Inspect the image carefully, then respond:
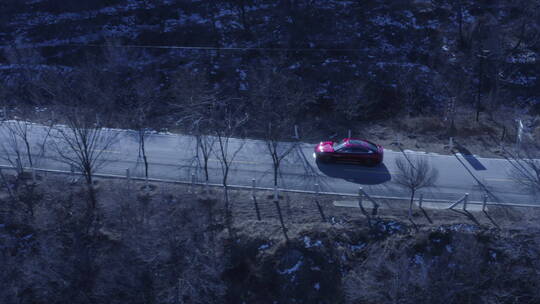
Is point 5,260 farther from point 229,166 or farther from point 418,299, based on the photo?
point 418,299

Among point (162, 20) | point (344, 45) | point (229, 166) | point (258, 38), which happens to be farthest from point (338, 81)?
point (162, 20)

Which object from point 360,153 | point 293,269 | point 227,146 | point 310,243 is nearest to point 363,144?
point 360,153

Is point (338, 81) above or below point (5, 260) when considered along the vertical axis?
above

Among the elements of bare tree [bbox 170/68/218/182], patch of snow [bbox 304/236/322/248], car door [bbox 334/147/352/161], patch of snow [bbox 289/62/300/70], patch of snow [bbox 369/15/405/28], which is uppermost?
patch of snow [bbox 369/15/405/28]

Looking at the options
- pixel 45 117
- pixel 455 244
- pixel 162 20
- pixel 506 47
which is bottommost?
pixel 455 244

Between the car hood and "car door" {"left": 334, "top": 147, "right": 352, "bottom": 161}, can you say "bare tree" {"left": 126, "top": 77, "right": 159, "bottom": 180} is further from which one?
"car door" {"left": 334, "top": 147, "right": 352, "bottom": 161}

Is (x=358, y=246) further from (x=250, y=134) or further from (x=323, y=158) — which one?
(x=250, y=134)

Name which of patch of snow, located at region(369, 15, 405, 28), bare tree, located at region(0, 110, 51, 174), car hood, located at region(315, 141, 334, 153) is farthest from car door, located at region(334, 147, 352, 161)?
patch of snow, located at region(369, 15, 405, 28)
